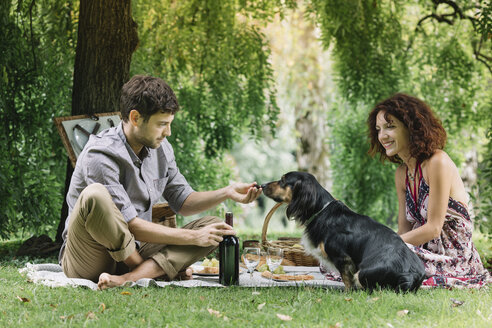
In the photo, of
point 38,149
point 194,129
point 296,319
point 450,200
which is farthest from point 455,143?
point 296,319

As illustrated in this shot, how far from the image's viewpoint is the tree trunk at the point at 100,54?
18.1 ft

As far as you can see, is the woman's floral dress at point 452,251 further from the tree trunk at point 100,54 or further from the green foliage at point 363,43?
the green foliage at point 363,43

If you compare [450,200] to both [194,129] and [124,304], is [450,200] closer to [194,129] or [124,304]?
[124,304]

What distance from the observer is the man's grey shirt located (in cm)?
353

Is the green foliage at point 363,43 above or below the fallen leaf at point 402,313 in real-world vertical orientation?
above

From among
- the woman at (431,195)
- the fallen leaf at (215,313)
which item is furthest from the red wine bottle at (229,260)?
the woman at (431,195)

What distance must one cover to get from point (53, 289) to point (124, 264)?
479mm

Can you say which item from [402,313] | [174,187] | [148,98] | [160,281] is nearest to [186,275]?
[160,281]

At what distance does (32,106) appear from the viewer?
6.05 meters

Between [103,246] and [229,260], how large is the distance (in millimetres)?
787

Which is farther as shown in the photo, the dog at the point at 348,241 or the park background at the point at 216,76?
the park background at the point at 216,76

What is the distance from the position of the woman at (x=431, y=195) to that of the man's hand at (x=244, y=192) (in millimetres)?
909

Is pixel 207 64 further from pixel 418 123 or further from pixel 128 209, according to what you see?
pixel 128 209

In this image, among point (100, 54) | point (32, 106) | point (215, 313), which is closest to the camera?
point (215, 313)
